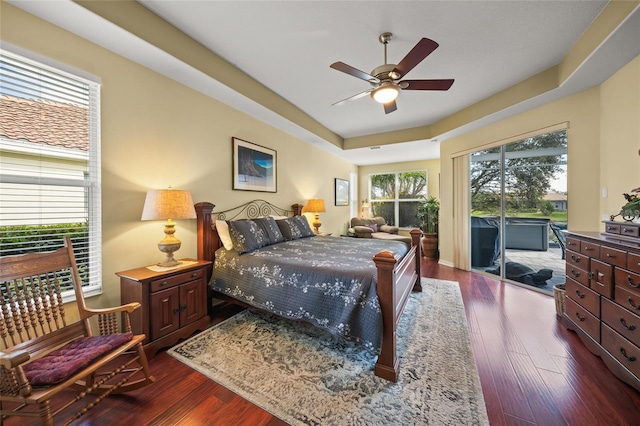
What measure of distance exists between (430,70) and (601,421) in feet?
11.0

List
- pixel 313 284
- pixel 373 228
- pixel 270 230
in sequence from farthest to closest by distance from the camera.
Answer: pixel 373 228
pixel 270 230
pixel 313 284

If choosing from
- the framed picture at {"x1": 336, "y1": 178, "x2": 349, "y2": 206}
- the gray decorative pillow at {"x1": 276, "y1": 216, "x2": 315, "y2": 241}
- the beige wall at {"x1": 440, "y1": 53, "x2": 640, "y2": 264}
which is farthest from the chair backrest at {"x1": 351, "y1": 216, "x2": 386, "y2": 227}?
the beige wall at {"x1": 440, "y1": 53, "x2": 640, "y2": 264}

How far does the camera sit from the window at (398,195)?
699 cm

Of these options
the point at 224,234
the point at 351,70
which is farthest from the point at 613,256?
the point at 224,234

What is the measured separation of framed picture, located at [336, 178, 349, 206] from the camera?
636 centimetres

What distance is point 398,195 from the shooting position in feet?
23.9

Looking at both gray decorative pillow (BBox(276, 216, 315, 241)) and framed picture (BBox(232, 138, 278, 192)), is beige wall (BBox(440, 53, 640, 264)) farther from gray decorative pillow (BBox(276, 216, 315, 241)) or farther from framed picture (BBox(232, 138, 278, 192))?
framed picture (BBox(232, 138, 278, 192))

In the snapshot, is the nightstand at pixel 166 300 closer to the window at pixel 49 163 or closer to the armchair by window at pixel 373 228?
the window at pixel 49 163

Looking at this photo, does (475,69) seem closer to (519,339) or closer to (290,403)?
(519,339)

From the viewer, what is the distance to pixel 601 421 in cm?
141

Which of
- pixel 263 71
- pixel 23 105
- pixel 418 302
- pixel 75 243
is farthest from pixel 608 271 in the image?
pixel 23 105

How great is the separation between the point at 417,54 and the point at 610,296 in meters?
2.41

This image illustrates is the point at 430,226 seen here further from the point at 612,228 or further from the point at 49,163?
the point at 49,163

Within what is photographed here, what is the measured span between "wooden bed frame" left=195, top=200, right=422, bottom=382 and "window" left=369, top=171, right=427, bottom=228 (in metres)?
3.81
